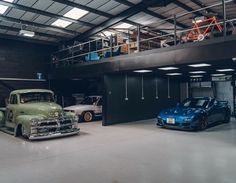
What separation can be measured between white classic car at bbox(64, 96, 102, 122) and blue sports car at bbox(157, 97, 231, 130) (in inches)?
150

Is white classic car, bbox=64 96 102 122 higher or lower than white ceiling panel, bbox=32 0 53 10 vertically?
lower

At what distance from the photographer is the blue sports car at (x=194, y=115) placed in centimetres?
799

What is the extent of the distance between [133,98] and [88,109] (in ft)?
7.52

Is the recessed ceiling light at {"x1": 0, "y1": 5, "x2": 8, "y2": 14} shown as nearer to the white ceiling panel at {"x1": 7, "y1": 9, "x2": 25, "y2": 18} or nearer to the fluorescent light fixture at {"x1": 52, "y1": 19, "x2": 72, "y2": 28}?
the white ceiling panel at {"x1": 7, "y1": 9, "x2": 25, "y2": 18}

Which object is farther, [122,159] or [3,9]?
[3,9]

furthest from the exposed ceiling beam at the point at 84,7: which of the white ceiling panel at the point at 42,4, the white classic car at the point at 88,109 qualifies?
the white classic car at the point at 88,109

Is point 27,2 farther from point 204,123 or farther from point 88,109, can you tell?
point 204,123

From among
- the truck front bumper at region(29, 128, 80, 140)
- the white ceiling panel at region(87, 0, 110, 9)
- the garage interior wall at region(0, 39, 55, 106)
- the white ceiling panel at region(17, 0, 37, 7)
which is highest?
the white ceiling panel at region(87, 0, 110, 9)

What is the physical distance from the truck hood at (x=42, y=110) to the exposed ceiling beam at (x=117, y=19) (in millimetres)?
6052

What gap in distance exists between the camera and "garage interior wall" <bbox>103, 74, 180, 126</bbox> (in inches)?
394

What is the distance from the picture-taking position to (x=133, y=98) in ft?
36.4

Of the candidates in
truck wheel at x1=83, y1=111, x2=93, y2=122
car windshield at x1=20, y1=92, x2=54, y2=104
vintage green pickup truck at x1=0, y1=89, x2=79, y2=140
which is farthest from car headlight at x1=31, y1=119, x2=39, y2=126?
truck wheel at x1=83, y1=111, x2=93, y2=122

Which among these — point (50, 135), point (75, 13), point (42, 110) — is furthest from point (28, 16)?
point (50, 135)

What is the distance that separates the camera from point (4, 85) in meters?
12.6
